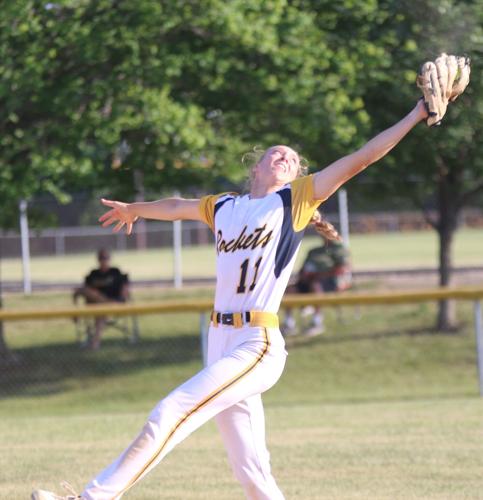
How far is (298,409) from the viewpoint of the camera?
13.3m

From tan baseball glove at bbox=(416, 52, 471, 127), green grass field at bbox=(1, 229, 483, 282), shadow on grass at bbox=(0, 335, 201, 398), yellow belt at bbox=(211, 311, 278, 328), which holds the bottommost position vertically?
shadow on grass at bbox=(0, 335, 201, 398)

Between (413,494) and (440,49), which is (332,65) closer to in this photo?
(440,49)

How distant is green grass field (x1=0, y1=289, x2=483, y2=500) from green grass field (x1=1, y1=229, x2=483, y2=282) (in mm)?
11297

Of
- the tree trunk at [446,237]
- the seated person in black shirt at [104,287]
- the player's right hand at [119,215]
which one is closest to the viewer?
the player's right hand at [119,215]

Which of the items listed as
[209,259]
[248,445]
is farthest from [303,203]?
[209,259]

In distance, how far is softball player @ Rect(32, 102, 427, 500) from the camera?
17.1 ft

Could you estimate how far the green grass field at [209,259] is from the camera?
3750 cm

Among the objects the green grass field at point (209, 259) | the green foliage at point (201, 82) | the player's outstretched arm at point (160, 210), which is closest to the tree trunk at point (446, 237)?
the green foliage at point (201, 82)

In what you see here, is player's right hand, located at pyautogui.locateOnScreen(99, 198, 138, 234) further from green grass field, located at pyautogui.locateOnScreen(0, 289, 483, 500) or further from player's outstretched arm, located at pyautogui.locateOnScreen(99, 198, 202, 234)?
green grass field, located at pyautogui.locateOnScreen(0, 289, 483, 500)

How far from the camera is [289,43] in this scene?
15938 millimetres

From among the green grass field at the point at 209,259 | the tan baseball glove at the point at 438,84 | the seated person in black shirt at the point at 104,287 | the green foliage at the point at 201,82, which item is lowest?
the green grass field at the point at 209,259

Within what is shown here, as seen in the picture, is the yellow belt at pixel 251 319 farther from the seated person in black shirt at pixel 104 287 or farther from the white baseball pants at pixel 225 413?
the seated person in black shirt at pixel 104 287

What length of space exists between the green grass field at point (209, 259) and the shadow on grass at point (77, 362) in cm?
1487

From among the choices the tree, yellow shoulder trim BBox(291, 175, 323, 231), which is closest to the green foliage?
the tree
